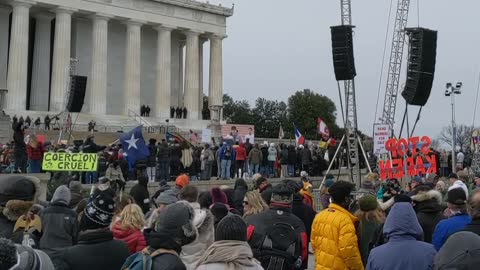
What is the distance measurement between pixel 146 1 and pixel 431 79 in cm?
3405

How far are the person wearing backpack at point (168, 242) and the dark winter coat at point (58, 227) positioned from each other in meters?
1.90

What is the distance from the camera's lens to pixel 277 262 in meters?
5.16

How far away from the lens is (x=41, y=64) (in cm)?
4681

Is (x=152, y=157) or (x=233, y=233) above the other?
(x=152, y=157)

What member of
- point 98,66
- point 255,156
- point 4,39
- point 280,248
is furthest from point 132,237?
point 4,39

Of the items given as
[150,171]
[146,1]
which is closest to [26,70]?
[146,1]

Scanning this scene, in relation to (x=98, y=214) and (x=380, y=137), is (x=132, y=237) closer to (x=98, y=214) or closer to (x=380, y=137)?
(x=98, y=214)

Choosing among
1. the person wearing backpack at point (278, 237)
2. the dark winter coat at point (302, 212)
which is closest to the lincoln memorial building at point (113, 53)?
the dark winter coat at point (302, 212)

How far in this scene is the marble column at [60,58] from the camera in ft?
145

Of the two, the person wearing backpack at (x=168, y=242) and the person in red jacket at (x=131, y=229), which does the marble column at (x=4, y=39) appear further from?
the person wearing backpack at (x=168, y=242)

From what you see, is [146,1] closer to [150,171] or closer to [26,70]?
[26,70]

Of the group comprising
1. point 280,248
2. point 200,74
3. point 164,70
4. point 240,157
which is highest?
point 200,74

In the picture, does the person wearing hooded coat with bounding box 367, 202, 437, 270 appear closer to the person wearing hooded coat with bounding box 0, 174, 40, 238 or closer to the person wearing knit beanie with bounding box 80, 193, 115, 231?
the person wearing knit beanie with bounding box 80, 193, 115, 231

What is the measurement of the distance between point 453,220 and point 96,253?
3.30 meters
